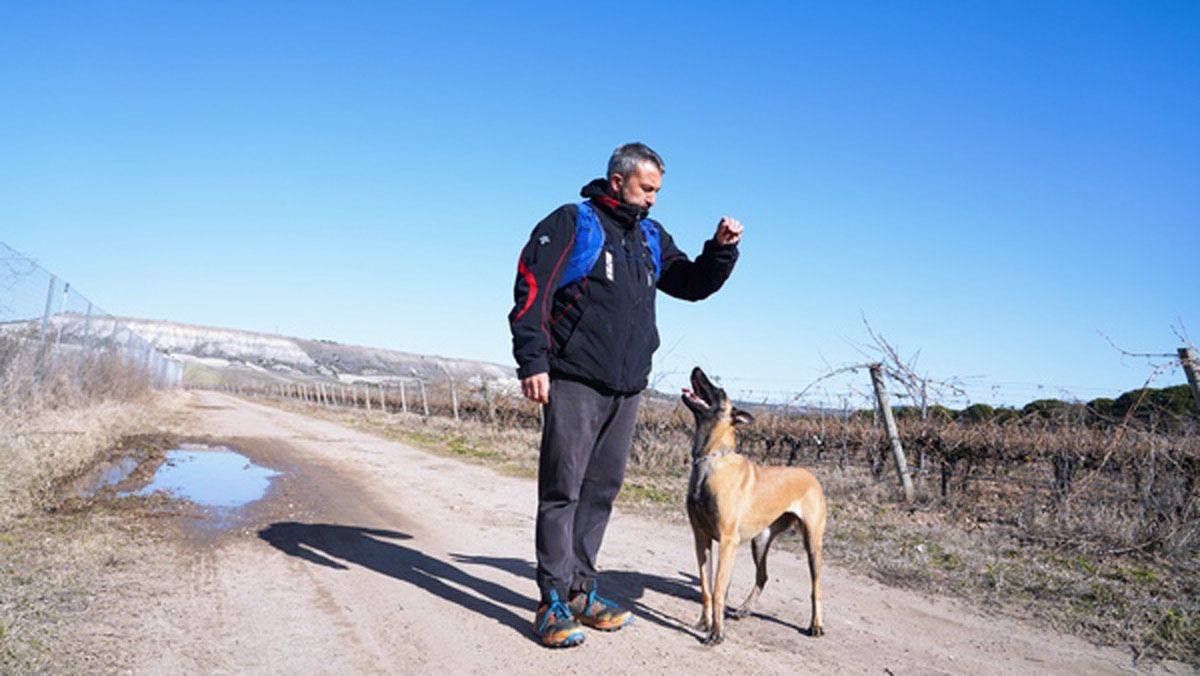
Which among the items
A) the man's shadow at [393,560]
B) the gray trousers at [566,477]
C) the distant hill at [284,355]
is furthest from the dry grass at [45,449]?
the distant hill at [284,355]

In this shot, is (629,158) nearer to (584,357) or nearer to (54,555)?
(584,357)

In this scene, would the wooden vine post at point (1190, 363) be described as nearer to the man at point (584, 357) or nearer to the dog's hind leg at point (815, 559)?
the dog's hind leg at point (815, 559)

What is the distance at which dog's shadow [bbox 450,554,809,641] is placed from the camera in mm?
3994

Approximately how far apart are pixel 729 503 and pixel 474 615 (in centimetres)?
147

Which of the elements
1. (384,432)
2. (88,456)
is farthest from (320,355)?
(88,456)

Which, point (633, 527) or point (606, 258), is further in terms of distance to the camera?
point (633, 527)

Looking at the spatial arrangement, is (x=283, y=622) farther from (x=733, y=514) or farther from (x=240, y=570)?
(x=733, y=514)

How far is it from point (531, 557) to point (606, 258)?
2.68m

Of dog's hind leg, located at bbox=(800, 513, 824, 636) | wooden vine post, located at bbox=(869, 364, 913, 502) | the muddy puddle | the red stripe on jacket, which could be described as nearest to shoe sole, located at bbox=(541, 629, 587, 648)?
dog's hind leg, located at bbox=(800, 513, 824, 636)

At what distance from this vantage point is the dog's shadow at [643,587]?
13.1 ft

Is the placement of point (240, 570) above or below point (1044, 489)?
below

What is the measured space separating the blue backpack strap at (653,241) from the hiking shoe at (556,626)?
179cm

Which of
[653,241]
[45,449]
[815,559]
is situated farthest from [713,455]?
[45,449]

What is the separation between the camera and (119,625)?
3389mm
